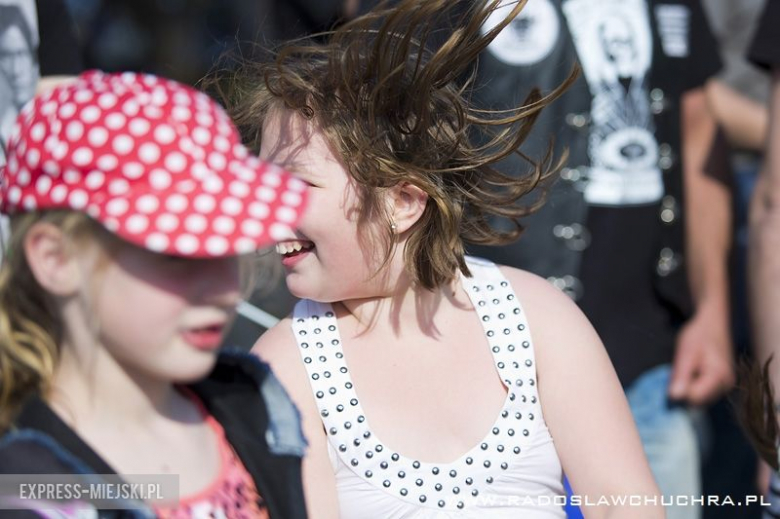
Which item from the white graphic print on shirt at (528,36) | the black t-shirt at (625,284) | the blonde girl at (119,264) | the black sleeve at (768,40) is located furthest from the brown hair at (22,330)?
the black sleeve at (768,40)

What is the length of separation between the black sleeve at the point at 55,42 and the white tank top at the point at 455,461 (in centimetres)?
65

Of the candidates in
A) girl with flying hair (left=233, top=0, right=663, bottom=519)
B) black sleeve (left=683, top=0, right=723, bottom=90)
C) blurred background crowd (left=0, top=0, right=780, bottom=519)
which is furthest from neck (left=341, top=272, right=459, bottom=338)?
Answer: black sleeve (left=683, top=0, right=723, bottom=90)

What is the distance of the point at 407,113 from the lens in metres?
1.60

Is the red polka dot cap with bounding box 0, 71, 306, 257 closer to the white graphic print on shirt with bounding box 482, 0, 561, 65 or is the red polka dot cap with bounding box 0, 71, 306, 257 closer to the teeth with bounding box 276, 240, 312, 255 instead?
the teeth with bounding box 276, 240, 312, 255

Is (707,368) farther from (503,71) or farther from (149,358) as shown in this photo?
(149,358)

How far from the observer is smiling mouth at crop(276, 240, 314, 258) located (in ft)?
5.20

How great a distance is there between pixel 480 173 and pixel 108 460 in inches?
31.8

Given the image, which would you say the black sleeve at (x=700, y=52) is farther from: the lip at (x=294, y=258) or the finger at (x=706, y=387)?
the lip at (x=294, y=258)

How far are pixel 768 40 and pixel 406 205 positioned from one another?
1.13m

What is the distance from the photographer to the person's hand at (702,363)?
256 centimetres

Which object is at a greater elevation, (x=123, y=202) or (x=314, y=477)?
(x=123, y=202)

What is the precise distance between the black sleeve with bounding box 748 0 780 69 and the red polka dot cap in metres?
1.55

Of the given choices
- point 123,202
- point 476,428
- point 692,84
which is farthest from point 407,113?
point 692,84

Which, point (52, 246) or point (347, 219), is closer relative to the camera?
point (52, 246)
